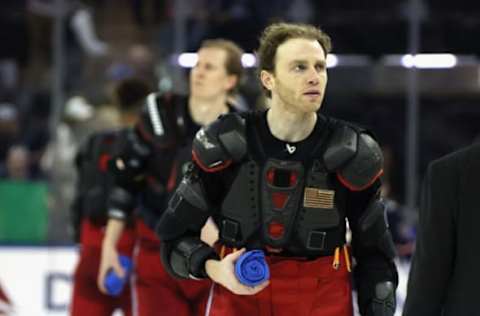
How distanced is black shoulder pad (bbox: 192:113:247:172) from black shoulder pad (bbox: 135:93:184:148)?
139 cm

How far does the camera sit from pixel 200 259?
4004mm

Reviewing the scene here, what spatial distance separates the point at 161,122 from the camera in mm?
5461

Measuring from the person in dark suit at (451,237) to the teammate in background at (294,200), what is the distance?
26.6 inches

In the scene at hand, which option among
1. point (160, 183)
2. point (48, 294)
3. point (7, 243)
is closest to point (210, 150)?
point (160, 183)

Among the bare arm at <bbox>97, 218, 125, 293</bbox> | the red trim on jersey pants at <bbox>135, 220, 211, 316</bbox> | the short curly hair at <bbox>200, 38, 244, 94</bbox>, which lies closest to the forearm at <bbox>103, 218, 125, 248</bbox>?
the bare arm at <bbox>97, 218, 125, 293</bbox>

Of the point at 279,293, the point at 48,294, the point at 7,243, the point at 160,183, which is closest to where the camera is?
the point at 279,293

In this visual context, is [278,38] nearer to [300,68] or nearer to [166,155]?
[300,68]

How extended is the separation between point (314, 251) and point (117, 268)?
1841 mm

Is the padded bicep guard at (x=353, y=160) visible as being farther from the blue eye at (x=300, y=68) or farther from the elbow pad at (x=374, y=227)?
the blue eye at (x=300, y=68)

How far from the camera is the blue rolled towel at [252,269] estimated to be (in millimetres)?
3750

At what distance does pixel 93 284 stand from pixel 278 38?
2.76 meters

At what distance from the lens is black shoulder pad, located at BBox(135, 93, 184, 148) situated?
5.44 m

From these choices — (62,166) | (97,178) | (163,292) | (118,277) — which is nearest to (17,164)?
(62,166)

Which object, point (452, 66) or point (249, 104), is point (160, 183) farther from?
point (452, 66)
